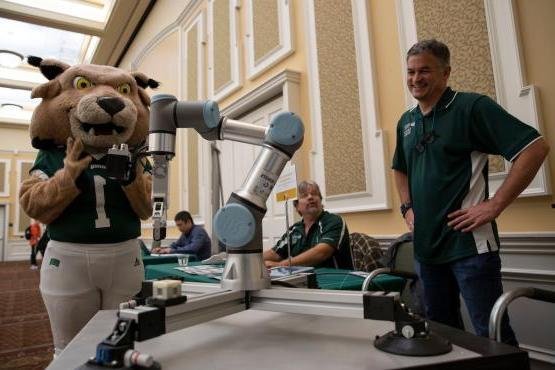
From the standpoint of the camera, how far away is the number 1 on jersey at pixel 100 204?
122 centimetres

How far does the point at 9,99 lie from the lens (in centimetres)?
1082

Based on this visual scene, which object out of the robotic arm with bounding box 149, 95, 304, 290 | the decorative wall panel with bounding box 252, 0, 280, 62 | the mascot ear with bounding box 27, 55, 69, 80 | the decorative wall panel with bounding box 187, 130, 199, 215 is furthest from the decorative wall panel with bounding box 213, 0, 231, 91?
the robotic arm with bounding box 149, 95, 304, 290

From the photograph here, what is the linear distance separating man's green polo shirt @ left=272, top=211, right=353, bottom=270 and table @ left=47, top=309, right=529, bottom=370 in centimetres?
136

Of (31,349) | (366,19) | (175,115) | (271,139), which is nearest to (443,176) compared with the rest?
(271,139)

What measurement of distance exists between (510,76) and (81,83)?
186 cm

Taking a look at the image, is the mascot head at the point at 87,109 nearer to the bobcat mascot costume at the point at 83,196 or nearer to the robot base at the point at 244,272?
the bobcat mascot costume at the point at 83,196

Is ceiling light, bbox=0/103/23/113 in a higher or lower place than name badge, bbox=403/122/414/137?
higher

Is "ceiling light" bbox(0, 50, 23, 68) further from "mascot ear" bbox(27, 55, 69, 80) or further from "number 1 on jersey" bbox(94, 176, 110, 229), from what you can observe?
"number 1 on jersey" bbox(94, 176, 110, 229)

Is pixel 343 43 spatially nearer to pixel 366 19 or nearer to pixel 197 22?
pixel 366 19

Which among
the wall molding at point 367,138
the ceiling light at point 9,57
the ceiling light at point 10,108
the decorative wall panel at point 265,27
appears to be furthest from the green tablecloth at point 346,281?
the ceiling light at point 10,108

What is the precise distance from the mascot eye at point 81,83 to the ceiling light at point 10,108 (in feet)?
39.0

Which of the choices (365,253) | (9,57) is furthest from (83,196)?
(9,57)

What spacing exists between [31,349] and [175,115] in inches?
107

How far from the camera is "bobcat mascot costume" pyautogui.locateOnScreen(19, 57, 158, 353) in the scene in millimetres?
1169
